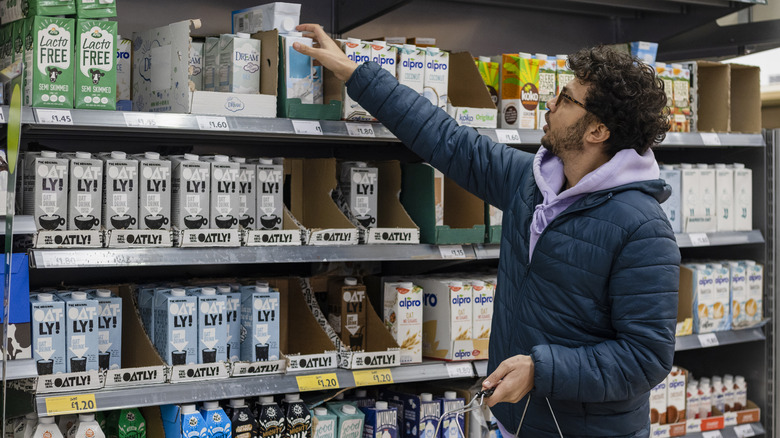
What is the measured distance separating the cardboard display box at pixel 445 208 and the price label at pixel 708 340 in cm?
118

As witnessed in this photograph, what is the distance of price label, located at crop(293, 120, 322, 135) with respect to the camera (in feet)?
8.45

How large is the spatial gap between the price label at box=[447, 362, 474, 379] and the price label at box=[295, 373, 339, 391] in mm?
437

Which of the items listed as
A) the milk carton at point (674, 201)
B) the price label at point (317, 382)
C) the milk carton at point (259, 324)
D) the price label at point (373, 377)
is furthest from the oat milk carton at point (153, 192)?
the milk carton at point (674, 201)

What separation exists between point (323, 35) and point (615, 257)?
112 cm

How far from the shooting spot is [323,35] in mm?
2570

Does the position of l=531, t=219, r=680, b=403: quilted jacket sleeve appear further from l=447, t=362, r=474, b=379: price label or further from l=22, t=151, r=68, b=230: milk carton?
l=22, t=151, r=68, b=230: milk carton

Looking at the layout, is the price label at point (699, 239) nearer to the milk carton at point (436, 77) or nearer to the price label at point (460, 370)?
the price label at point (460, 370)

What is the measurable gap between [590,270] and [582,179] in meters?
0.21

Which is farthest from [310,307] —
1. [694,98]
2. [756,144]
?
[756,144]

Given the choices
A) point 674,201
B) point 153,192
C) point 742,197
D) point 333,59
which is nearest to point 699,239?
point 674,201

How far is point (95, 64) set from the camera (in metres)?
2.31

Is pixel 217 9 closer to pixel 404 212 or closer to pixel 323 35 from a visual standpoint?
pixel 323 35

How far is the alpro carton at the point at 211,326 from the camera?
2.49m

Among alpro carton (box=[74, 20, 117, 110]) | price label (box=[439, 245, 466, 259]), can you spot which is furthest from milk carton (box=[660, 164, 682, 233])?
alpro carton (box=[74, 20, 117, 110])
